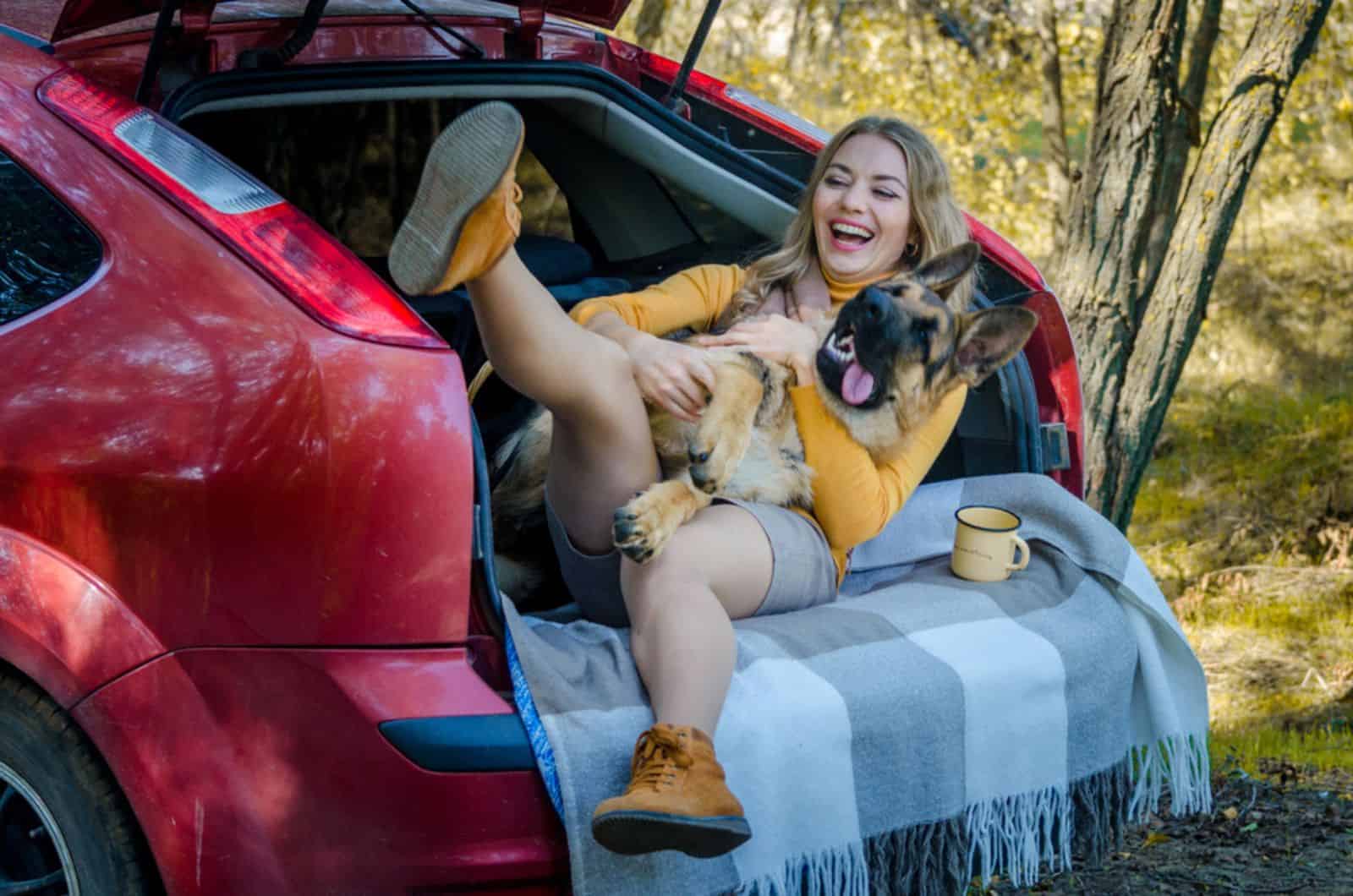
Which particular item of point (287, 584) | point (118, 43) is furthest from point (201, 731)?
point (118, 43)

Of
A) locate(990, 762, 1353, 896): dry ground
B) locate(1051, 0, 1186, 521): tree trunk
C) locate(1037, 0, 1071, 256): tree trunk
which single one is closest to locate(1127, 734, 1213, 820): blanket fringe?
locate(990, 762, 1353, 896): dry ground

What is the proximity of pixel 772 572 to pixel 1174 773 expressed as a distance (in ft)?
2.99

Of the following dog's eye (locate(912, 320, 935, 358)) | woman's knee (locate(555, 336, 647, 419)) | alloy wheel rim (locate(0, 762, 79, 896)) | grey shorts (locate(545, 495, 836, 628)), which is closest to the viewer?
alloy wheel rim (locate(0, 762, 79, 896))

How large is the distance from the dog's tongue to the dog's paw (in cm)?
48

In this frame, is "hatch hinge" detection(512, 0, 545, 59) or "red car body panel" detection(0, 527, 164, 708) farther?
"hatch hinge" detection(512, 0, 545, 59)

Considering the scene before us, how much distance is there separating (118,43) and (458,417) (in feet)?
4.41

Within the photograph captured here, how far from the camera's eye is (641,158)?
10.6ft

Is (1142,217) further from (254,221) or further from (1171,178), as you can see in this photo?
(254,221)

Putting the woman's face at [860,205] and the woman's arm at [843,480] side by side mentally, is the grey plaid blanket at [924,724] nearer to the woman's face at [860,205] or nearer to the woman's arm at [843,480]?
the woman's arm at [843,480]

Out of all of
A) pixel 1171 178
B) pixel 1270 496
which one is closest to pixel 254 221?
pixel 1171 178

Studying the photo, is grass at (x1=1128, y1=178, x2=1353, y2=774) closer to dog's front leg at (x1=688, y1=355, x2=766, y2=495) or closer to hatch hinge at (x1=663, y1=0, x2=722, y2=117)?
dog's front leg at (x1=688, y1=355, x2=766, y2=495)

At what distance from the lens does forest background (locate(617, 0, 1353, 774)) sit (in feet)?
19.1

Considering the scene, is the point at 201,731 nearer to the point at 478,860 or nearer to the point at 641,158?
the point at 478,860

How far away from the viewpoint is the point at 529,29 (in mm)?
3141
